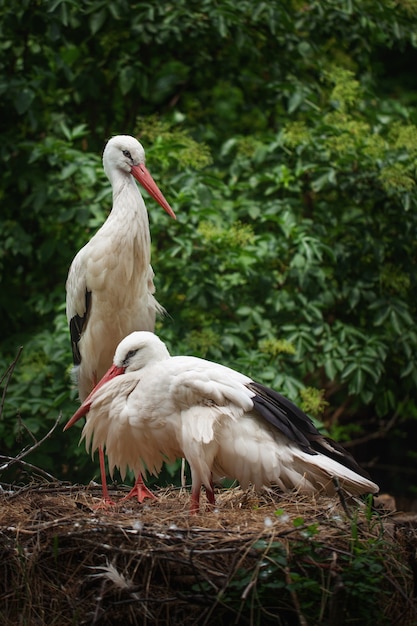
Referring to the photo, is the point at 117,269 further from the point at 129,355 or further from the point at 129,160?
the point at 129,355

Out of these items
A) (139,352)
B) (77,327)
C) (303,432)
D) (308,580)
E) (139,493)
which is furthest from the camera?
(77,327)

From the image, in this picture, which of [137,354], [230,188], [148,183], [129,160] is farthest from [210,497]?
[230,188]

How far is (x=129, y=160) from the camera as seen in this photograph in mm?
5352

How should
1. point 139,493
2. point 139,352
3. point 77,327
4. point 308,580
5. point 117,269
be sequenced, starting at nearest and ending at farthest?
1. point 308,580
2. point 139,352
3. point 139,493
4. point 117,269
5. point 77,327

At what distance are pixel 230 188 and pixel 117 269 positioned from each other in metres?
1.65

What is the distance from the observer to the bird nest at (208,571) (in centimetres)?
347

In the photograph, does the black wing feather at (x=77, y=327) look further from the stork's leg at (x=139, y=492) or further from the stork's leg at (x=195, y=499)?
the stork's leg at (x=195, y=499)

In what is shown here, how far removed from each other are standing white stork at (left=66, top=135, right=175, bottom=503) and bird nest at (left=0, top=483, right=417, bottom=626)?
157cm

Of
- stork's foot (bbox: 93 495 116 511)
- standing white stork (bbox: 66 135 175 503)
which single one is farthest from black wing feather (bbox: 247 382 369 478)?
standing white stork (bbox: 66 135 175 503)

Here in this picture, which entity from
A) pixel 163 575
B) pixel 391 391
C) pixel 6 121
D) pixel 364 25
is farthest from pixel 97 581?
pixel 364 25

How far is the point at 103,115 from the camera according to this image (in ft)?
25.3

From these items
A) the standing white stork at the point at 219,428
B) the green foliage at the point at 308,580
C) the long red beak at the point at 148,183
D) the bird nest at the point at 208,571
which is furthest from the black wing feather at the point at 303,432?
the long red beak at the point at 148,183

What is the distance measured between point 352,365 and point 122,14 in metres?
3.03

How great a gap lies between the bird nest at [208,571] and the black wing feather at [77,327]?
5.52 feet
